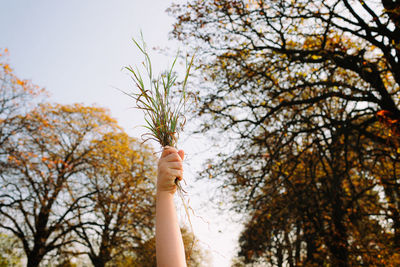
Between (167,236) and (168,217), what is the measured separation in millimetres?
115

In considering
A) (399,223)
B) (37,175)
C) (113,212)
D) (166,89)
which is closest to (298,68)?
(399,223)

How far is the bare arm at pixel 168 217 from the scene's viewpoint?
1.59m

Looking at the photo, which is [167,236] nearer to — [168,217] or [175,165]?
[168,217]

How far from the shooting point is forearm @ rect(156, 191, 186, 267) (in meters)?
1.58

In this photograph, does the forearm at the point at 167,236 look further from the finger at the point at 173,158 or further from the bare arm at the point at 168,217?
the finger at the point at 173,158

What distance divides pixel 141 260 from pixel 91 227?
139 inches

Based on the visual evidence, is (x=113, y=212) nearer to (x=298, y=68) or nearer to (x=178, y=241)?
(x=298, y=68)

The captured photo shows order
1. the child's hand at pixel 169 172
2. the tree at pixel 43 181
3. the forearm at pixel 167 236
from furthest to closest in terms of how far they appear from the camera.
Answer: the tree at pixel 43 181
the child's hand at pixel 169 172
the forearm at pixel 167 236

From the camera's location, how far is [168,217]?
171cm

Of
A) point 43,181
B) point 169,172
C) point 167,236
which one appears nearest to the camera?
point 167,236

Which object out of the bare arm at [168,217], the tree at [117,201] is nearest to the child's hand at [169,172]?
the bare arm at [168,217]

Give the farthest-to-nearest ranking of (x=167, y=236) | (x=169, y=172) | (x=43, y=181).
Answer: (x=43, y=181) → (x=169, y=172) → (x=167, y=236)

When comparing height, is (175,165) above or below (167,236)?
above

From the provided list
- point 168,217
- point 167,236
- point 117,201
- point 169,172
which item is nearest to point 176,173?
point 169,172
